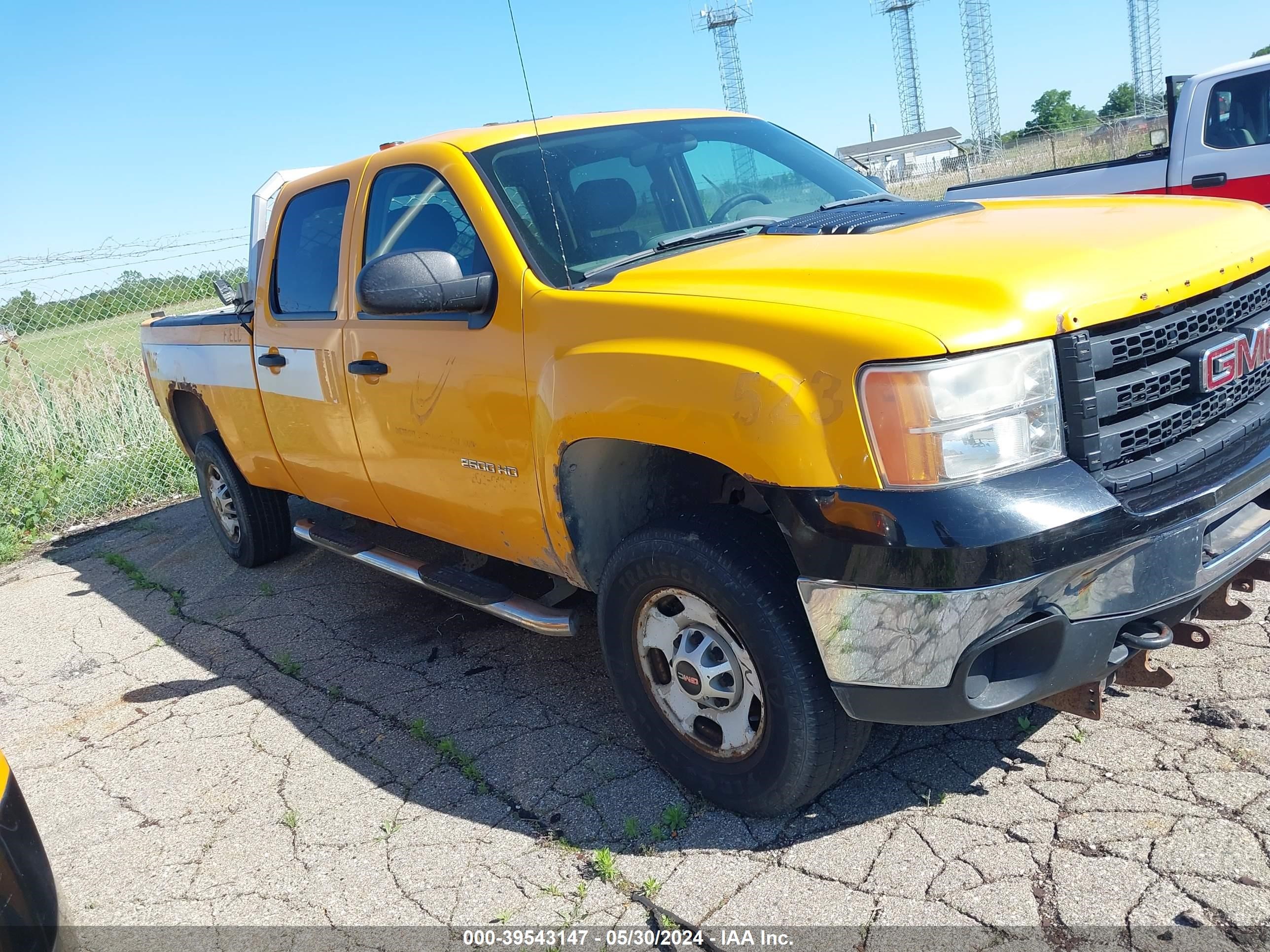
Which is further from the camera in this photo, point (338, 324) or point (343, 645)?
point (343, 645)

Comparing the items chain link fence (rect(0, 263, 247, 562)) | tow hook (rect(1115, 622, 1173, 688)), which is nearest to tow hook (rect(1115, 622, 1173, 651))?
tow hook (rect(1115, 622, 1173, 688))

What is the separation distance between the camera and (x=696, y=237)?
11.2 ft

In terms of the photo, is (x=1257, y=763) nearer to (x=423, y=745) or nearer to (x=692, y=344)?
(x=692, y=344)

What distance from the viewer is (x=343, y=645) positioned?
4.76 metres

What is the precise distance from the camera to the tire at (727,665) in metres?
2.61

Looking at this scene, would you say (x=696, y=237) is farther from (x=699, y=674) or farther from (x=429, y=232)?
(x=699, y=674)

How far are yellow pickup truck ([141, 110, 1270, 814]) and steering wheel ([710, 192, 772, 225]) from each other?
0.02 m

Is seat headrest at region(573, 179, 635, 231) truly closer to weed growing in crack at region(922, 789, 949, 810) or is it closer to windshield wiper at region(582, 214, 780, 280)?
windshield wiper at region(582, 214, 780, 280)

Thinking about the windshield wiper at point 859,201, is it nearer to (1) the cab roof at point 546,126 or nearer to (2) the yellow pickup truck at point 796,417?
(2) the yellow pickup truck at point 796,417

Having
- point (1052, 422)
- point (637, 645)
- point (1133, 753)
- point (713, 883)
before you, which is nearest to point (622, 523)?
point (637, 645)

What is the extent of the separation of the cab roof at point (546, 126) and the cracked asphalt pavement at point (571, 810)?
2.04 meters

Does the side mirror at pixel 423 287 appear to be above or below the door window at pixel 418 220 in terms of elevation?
below

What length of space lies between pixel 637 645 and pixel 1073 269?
1565 millimetres

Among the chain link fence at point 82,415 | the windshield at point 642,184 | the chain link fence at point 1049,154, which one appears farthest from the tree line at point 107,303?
the chain link fence at point 1049,154
